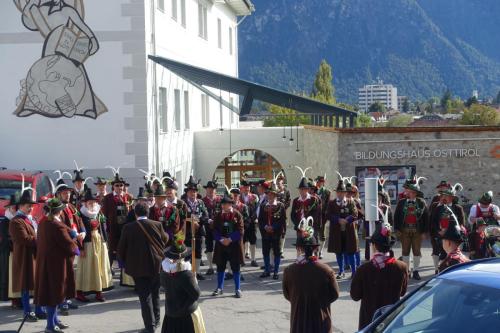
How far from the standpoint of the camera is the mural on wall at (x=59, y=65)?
18438 mm

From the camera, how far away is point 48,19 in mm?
18422

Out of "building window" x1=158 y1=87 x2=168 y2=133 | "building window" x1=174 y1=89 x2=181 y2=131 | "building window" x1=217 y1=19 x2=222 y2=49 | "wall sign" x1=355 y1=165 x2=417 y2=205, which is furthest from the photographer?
"building window" x1=217 y1=19 x2=222 y2=49

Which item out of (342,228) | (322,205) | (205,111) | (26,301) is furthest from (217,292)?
(205,111)

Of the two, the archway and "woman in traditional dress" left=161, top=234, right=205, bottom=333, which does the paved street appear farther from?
the archway

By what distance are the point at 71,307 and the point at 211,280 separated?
3012mm

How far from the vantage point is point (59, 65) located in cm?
1858

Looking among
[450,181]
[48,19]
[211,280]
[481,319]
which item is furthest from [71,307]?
[450,181]

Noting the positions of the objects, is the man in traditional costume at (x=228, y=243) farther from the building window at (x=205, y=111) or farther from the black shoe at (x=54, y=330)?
the building window at (x=205, y=111)

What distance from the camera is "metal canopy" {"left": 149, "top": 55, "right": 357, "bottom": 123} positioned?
21.2 m

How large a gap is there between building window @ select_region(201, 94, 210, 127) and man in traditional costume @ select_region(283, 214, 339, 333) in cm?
2032

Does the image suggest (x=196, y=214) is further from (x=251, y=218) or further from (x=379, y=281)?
(x=379, y=281)

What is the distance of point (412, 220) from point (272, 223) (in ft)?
8.09

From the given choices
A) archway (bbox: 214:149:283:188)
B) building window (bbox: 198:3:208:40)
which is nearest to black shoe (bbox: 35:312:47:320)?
archway (bbox: 214:149:283:188)

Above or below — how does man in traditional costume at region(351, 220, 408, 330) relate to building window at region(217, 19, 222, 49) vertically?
below
